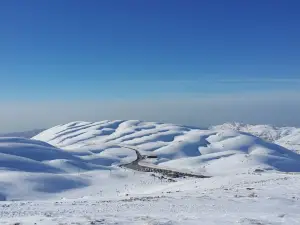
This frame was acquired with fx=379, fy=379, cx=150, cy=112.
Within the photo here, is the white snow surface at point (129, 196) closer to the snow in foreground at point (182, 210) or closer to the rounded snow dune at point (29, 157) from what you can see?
the snow in foreground at point (182, 210)

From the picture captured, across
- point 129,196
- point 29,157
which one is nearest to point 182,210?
point 129,196

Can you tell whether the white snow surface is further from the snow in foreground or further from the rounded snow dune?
the rounded snow dune

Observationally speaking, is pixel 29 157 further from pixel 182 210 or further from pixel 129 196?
pixel 182 210

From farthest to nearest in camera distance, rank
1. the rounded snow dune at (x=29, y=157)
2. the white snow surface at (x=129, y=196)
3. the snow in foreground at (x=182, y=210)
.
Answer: the rounded snow dune at (x=29, y=157)
the white snow surface at (x=129, y=196)
the snow in foreground at (x=182, y=210)

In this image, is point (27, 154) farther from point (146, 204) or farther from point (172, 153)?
point (146, 204)

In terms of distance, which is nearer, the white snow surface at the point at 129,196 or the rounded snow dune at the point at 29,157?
the white snow surface at the point at 129,196

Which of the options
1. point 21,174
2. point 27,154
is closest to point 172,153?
point 27,154

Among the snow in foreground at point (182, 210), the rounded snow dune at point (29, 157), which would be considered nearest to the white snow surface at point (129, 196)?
the snow in foreground at point (182, 210)

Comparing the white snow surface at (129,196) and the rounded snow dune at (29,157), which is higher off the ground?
the rounded snow dune at (29,157)

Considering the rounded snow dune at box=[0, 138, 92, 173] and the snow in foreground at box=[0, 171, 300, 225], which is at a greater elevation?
the rounded snow dune at box=[0, 138, 92, 173]

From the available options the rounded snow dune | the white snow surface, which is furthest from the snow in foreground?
the rounded snow dune

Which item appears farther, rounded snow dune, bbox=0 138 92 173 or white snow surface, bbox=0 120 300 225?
rounded snow dune, bbox=0 138 92 173
